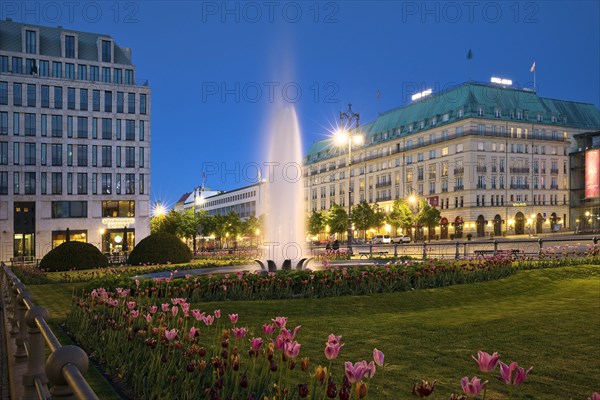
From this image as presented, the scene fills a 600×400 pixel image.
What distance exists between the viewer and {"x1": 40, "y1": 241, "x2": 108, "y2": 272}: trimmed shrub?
32.1m

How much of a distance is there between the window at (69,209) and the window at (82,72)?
641 inches

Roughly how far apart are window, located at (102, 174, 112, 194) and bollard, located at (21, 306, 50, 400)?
236 feet

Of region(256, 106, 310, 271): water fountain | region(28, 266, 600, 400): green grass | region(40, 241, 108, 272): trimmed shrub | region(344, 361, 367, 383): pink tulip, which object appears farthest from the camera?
region(40, 241, 108, 272): trimmed shrub

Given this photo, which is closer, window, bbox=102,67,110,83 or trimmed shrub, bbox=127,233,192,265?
trimmed shrub, bbox=127,233,192,265

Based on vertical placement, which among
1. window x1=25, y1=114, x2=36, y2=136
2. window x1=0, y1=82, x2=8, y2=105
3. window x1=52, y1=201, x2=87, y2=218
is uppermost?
window x1=0, y1=82, x2=8, y2=105

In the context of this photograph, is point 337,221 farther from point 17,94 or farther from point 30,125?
point 17,94

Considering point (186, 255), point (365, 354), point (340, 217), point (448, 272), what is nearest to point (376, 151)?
point (340, 217)

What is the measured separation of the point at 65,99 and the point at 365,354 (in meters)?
71.7

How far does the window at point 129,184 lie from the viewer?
7519 cm

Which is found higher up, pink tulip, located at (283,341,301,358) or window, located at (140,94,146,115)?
window, located at (140,94,146,115)

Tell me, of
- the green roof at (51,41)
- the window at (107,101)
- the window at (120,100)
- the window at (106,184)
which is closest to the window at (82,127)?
the window at (107,101)

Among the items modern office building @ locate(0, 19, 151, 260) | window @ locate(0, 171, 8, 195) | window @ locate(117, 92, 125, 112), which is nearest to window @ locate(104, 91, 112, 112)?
modern office building @ locate(0, 19, 151, 260)

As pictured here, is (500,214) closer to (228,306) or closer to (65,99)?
(65,99)

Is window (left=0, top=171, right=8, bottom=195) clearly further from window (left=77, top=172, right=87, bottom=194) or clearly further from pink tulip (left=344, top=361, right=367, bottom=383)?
pink tulip (left=344, top=361, right=367, bottom=383)
